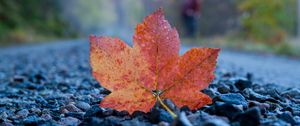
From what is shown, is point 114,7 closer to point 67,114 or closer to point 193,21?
point 193,21

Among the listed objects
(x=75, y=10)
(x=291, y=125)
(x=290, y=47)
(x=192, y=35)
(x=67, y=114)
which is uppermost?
(x=75, y=10)

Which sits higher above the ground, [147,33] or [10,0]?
[10,0]

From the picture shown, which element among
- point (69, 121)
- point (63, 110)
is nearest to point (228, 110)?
point (69, 121)

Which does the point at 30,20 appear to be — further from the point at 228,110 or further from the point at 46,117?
the point at 228,110

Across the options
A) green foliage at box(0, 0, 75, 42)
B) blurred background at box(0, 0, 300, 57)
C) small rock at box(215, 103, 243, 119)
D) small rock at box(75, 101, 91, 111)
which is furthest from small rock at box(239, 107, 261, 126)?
green foliage at box(0, 0, 75, 42)

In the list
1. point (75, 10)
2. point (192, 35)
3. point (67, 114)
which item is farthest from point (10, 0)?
point (67, 114)
